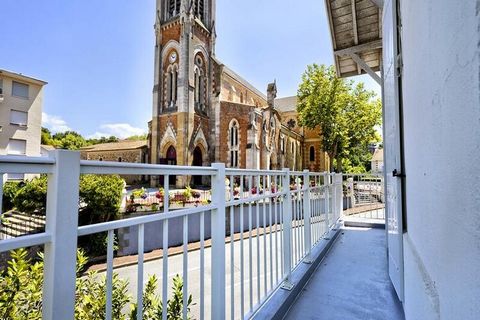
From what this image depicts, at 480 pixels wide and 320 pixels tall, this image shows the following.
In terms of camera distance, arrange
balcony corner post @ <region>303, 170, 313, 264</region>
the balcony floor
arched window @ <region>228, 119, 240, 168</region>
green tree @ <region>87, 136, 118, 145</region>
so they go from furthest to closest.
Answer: green tree @ <region>87, 136, 118, 145</region> → arched window @ <region>228, 119, 240, 168</region> → balcony corner post @ <region>303, 170, 313, 264</region> → the balcony floor

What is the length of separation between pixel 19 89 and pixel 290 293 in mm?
23717

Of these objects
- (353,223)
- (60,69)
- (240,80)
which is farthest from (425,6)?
(60,69)

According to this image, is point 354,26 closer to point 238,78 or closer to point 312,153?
point 238,78

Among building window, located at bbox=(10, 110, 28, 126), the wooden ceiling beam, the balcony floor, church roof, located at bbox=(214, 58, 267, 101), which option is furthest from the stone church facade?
the balcony floor

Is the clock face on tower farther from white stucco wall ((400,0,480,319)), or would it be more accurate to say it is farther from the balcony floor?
white stucco wall ((400,0,480,319))

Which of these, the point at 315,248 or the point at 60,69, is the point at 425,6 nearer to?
the point at 315,248

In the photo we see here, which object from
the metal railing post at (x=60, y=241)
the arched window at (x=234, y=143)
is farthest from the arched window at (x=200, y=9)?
the metal railing post at (x=60, y=241)

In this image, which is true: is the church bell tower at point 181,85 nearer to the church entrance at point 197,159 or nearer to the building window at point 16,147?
the church entrance at point 197,159

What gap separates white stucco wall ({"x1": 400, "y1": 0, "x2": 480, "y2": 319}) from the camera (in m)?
0.55

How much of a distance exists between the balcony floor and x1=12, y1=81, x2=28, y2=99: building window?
2354cm

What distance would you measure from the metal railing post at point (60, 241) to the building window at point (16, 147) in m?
22.3

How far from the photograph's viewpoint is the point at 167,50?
1850 cm

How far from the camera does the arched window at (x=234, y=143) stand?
18.6m

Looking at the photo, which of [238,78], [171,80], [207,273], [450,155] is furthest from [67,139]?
[450,155]
